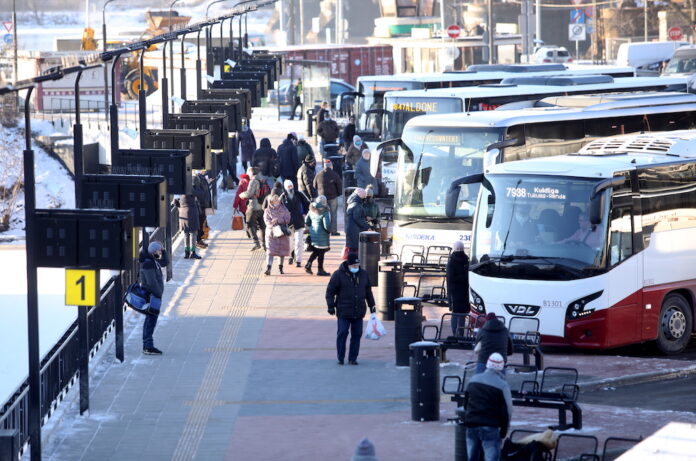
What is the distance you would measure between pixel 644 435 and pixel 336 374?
4.50 metres

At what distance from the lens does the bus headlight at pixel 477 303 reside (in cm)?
1828

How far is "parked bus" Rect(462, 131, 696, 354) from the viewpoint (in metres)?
17.7

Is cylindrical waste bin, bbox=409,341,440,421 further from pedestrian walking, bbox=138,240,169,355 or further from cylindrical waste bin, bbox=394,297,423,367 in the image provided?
pedestrian walking, bbox=138,240,169,355

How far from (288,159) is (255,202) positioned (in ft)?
16.1

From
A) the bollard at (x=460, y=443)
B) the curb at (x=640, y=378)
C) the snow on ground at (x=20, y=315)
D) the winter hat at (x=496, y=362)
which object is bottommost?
the snow on ground at (x=20, y=315)

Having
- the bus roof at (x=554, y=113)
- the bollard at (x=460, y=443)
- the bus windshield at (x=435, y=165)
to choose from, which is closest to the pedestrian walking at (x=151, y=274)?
the bollard at (x=460, y=443)

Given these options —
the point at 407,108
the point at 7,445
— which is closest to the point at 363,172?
the point at 407,108

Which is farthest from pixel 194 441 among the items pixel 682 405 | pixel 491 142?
pixel 491 142

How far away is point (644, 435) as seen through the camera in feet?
45.4

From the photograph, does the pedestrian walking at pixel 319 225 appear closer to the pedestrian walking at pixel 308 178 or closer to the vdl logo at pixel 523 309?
the pedestrian walking at pixel 308 178

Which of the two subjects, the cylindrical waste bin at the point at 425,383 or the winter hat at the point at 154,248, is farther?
the winter hat at the point at 154,248

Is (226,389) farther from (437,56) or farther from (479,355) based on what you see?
(437,56)

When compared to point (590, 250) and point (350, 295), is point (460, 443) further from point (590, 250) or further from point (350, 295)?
point (590, 250)

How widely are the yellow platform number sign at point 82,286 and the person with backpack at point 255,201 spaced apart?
1227 centimetres
